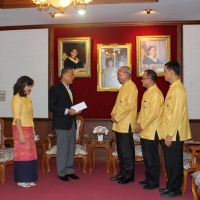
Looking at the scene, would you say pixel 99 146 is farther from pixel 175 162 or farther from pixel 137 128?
pixel 175 162

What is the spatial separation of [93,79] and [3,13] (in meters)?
2.09

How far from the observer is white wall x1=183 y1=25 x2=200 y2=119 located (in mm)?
6660

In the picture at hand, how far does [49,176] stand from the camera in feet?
18.9

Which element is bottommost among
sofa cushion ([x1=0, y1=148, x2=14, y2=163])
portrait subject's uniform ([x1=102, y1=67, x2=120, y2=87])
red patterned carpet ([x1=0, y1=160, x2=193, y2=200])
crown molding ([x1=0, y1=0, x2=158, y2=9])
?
red patterned carpet ([x1=0, y1=160, x2=193, y2=200])

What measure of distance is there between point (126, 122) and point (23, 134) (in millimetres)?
1506

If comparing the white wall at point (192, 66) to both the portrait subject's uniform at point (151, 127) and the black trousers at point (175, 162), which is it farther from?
the black trousers at point (175, 162)

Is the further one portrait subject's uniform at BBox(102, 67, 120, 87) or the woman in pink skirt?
portrait subject's uniform at BBox(102, 67, 120, 87)

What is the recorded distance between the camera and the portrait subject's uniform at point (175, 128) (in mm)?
4312

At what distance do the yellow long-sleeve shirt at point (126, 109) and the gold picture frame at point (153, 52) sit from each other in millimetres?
1640

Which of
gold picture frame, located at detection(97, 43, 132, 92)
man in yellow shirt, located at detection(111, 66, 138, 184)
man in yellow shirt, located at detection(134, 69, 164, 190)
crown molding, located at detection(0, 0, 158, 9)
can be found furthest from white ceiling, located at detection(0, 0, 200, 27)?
man in yellow shirt, located at detection(134, 69, 164, 190)

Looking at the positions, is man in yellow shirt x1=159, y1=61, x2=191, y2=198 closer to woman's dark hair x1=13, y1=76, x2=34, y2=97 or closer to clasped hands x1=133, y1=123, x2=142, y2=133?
clasped hands x1=133, y1=123, x2=142, y2=133

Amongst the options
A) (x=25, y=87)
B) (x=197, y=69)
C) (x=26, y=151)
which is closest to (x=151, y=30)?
(x=197, y=69)

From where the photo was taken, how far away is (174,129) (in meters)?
4.30

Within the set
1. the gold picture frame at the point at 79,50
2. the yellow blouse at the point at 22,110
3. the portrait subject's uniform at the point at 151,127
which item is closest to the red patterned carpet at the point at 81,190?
the portrait subject's uniform at the point at 151,127
